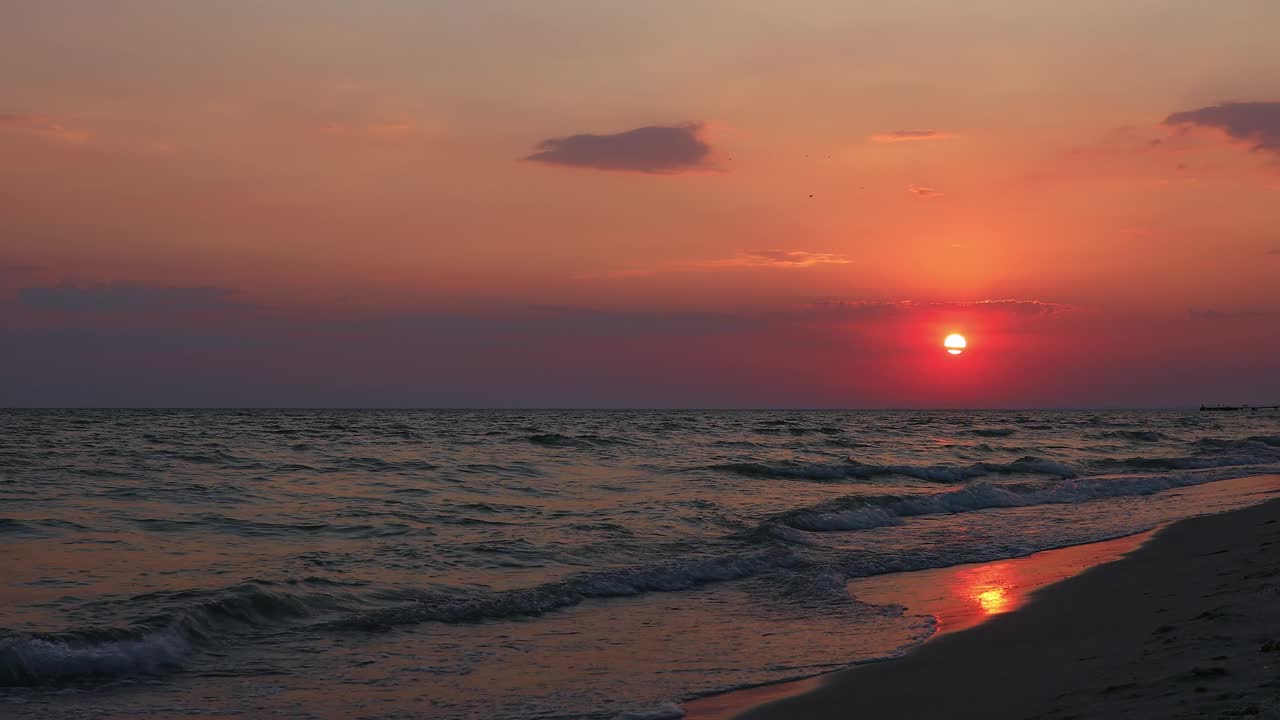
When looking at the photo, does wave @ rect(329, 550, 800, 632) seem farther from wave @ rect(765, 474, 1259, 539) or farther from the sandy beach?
the sandy beach

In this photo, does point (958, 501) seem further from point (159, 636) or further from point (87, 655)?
point (87, 655)

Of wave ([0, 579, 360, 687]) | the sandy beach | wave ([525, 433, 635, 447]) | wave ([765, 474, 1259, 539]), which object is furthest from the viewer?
wave ([525, 433, 635, 447])

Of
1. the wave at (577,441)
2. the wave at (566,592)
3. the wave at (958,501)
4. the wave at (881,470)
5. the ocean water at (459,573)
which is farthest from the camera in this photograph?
the wave at (577,441)

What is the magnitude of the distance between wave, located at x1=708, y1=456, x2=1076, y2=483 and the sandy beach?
Answer: 21.8 m

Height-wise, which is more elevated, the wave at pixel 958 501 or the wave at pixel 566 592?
the wave at pixel 566 592

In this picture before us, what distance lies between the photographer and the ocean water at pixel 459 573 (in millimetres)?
9594

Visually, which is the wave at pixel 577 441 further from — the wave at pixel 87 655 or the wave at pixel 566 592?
the wave at pixel 87 655

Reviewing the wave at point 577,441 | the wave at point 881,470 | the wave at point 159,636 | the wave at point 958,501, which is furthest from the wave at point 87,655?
the wave at point 577,441

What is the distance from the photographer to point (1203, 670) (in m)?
7.09

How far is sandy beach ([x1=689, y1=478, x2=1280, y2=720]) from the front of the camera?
6.81 meters

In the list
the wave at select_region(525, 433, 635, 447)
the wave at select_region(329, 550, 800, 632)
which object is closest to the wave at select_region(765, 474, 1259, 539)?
the wave at select_region(329, 550, 800, 632)

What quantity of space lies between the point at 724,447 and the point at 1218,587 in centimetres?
Answer: 3666

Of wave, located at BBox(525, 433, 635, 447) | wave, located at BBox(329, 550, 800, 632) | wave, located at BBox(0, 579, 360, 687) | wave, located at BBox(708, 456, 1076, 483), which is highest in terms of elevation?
wave, located at BBox(0, 579, 360, 687)

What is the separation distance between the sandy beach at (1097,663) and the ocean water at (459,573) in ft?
2.62
